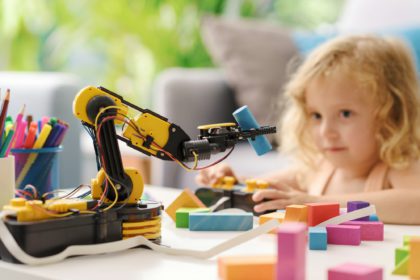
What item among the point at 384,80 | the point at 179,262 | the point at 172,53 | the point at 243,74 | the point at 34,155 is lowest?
the point at 179,262

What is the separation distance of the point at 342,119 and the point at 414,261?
59cm

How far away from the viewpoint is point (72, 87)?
6.08ft

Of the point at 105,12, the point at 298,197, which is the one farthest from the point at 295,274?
the point at 105,12

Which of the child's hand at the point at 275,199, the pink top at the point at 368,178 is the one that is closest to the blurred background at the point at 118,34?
the pink top at the point at 368,178

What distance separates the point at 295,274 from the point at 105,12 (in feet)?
8.93

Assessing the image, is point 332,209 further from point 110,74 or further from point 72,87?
point 110,74

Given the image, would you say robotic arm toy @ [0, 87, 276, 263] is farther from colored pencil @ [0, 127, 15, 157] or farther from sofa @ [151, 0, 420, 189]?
sofa @ [151, 0, 420, 189]

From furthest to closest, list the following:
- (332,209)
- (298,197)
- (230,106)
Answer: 1. (230,106)
2. (298,197)
3. (332,209)

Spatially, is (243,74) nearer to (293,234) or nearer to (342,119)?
(342,119)

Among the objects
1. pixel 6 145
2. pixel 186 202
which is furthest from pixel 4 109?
pixel 186 202

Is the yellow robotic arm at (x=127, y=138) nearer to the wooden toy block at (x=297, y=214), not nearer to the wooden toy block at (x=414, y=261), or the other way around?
the wooden toy block at (x=297, y=214)

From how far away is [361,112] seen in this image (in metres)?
1.21

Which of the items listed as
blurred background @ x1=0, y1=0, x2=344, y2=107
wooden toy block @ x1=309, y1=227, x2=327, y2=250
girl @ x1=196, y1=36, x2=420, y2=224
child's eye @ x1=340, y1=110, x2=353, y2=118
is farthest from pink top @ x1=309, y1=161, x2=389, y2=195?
blurred background @ x1=0, y1=0, x2=344, y2=107

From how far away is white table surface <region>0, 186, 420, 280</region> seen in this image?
64 cm
